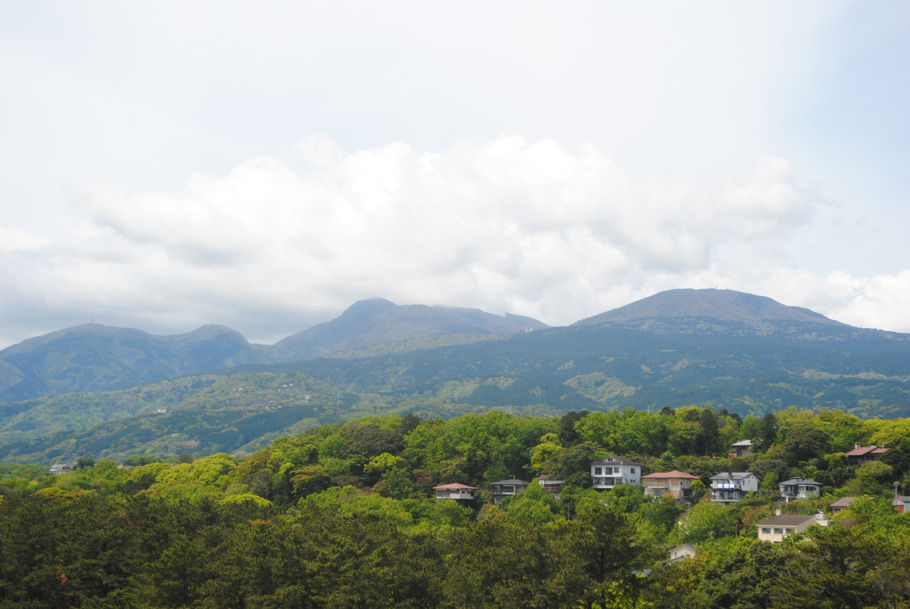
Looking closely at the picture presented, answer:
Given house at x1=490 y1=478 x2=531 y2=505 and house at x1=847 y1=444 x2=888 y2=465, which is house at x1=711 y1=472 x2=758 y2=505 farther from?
house at x1=490 y1=478 x2=531 y2=505

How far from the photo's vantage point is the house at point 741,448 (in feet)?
252

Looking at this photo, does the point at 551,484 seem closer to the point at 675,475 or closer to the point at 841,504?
the point at 675,475

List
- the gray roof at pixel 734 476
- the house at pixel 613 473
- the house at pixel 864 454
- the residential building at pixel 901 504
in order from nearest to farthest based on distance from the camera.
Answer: the residential building at pixel 901 504 → the house at pixel 864 454 → the gray roof at pixel 734 476 → the house at pixel 613 473

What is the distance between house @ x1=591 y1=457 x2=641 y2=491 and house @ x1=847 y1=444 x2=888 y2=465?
69.8 ft

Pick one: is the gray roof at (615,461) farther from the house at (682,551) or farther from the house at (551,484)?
the house at (682,551)

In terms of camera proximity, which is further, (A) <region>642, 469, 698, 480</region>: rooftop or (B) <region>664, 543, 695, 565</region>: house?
(A) <region>642, 469, 698, 480</region>: rooftop

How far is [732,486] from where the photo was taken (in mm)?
63469

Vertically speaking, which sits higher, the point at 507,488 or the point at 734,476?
the point at 734,476

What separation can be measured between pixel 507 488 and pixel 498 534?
1456 inches

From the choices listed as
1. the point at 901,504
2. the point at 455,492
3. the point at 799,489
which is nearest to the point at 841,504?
the point at 901,504

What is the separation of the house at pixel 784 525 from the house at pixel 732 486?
448 inches

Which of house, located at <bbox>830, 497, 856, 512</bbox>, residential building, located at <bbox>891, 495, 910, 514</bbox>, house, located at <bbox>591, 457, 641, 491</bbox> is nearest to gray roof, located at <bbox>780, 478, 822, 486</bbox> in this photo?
house, located at <bbox>830, 497, 856, 512</bbox>

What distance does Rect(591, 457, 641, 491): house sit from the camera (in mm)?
71938

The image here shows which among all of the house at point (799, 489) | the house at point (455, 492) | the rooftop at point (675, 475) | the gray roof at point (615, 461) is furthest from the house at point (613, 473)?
the house at point (799, 489)
